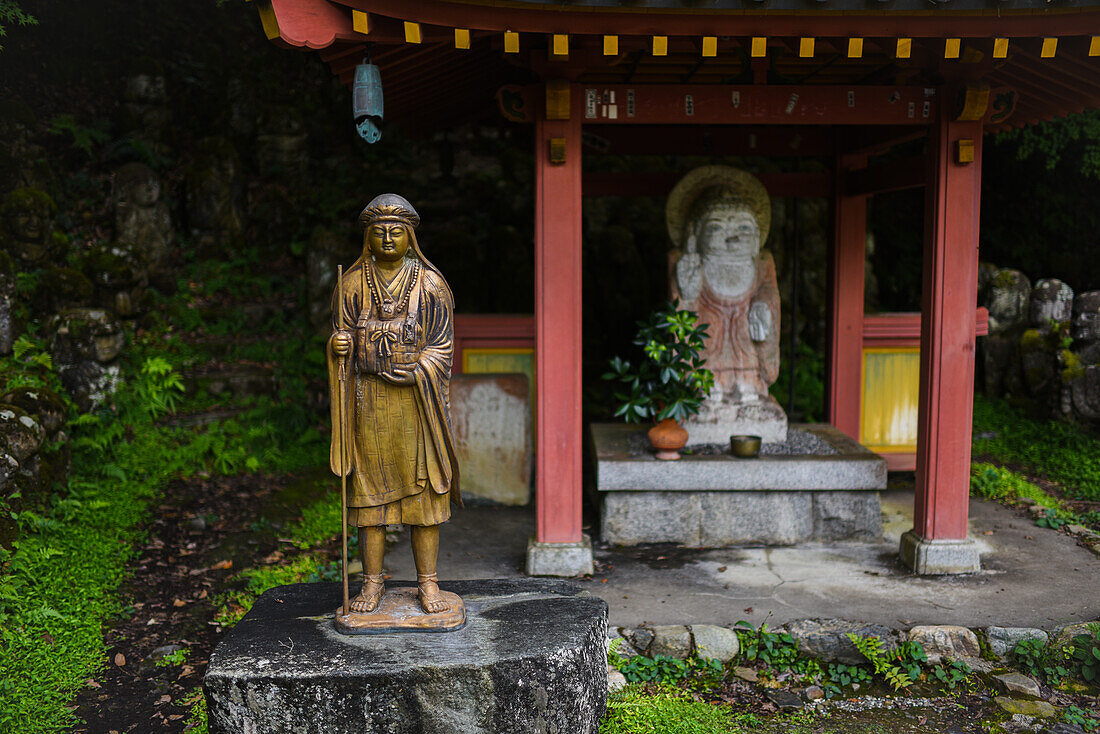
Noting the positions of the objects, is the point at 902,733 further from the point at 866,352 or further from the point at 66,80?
the point at 66,80

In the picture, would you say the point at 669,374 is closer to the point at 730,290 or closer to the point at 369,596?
the point at 730,290

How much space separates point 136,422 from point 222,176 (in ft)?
15.6

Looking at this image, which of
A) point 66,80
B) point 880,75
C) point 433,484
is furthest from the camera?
point 66,80

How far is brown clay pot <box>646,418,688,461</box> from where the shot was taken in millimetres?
6648

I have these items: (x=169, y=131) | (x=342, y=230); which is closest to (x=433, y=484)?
(x=342, y=230)

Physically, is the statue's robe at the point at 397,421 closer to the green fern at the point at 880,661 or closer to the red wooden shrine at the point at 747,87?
the red wooden shrine at the point at 747,87

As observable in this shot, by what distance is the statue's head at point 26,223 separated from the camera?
8836mm

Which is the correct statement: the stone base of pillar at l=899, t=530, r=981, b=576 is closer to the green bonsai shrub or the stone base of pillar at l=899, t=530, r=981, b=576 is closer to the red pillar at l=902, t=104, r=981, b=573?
the red pillar at l=902, t=104, r=981, b=573

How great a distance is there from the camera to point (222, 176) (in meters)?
11.6

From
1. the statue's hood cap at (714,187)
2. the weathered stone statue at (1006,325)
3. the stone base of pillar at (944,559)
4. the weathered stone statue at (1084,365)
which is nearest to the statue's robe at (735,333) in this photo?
the statue's hood cap at (714,187)

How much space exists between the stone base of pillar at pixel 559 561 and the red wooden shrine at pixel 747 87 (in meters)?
0.10

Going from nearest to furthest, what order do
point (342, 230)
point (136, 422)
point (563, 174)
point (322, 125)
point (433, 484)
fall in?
1. point (433, 484)
2. point (563, 174)
3. point (136, 422)
4. point (342, 230)
5. point (322, 125)

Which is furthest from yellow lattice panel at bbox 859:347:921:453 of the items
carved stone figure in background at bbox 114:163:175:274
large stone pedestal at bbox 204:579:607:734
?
carved stone figure in background at bbox 114:163:175:274

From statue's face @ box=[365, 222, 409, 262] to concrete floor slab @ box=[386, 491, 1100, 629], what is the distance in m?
2.80
